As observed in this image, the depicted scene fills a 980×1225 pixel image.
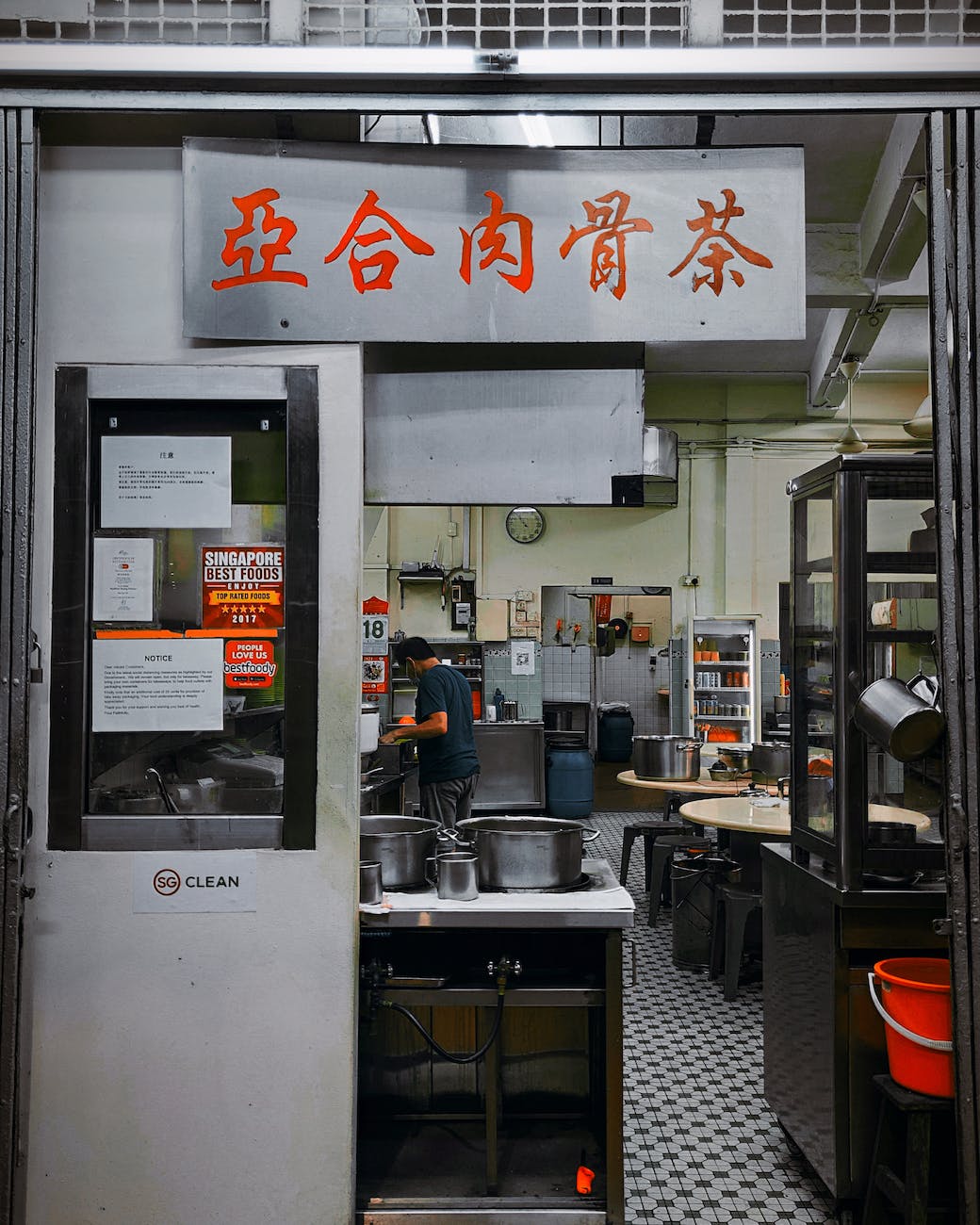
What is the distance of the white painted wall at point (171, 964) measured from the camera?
241 cm

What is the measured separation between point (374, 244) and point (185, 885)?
169 centimetres

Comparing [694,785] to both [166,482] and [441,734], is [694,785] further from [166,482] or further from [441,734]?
[166,482]

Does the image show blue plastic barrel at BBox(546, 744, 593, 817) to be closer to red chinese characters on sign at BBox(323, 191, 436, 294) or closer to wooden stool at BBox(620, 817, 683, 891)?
wooden stool at BBox(620, 817, 683, 891)

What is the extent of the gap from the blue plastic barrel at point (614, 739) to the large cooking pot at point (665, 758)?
492 cm

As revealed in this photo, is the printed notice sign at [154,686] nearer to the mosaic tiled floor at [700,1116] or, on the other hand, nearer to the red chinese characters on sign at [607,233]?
the red chinese characters on sign at [607,233]

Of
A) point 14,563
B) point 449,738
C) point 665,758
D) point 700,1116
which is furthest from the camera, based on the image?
point 665,758

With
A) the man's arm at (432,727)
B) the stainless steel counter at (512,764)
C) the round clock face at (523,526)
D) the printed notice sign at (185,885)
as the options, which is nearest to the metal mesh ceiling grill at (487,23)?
the printed notice sign at (185,885)

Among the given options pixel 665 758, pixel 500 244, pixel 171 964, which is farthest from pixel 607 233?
pixel 665 758

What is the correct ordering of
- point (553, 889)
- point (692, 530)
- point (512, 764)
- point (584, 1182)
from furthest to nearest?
point (692, 530) → point (512, 764) → point (553, 889) → point (584, 1182)

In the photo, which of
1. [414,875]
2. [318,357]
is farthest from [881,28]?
[414,875]

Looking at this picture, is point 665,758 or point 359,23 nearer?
point 359,23

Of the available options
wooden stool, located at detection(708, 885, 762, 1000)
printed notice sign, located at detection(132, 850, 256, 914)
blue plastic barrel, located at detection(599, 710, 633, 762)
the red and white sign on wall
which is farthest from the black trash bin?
blue plastic barrel, located at detection(599, 710, 633, 762)

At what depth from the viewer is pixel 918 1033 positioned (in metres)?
2.61

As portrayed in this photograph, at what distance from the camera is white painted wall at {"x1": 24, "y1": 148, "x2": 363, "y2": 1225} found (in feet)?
7.89
